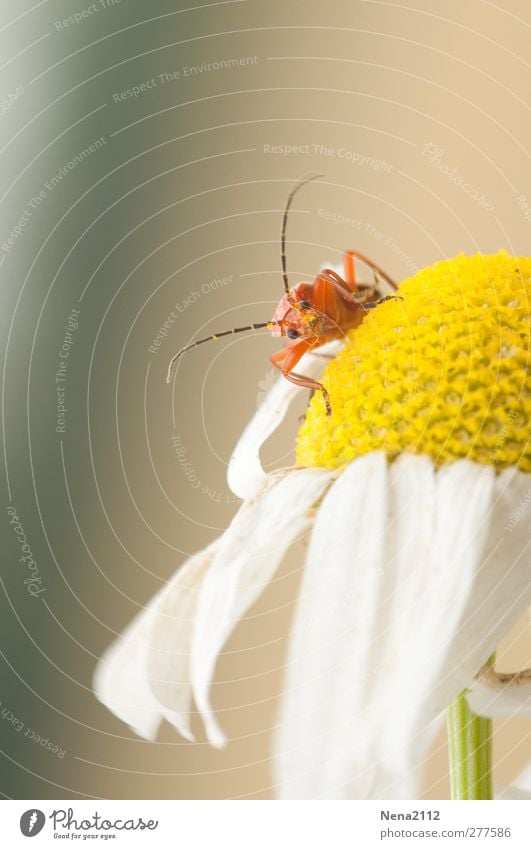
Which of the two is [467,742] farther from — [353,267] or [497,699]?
[353,267]

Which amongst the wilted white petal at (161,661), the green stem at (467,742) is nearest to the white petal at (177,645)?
the wilted white petal at (161,661)

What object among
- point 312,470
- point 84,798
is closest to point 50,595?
point 84,798

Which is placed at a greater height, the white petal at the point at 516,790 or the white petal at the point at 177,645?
the white petal at the point at 177,645

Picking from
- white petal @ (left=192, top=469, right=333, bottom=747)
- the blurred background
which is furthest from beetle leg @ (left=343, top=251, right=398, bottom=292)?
white petal @ (left=192, top=469, right=333, bottom=747)

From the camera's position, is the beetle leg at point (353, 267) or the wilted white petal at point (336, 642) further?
the beetle leg at point (353, 267)

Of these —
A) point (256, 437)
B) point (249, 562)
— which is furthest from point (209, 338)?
point (249, 562)

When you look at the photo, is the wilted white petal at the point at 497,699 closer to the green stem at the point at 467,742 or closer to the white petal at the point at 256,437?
the green stem at the point at 467,742
